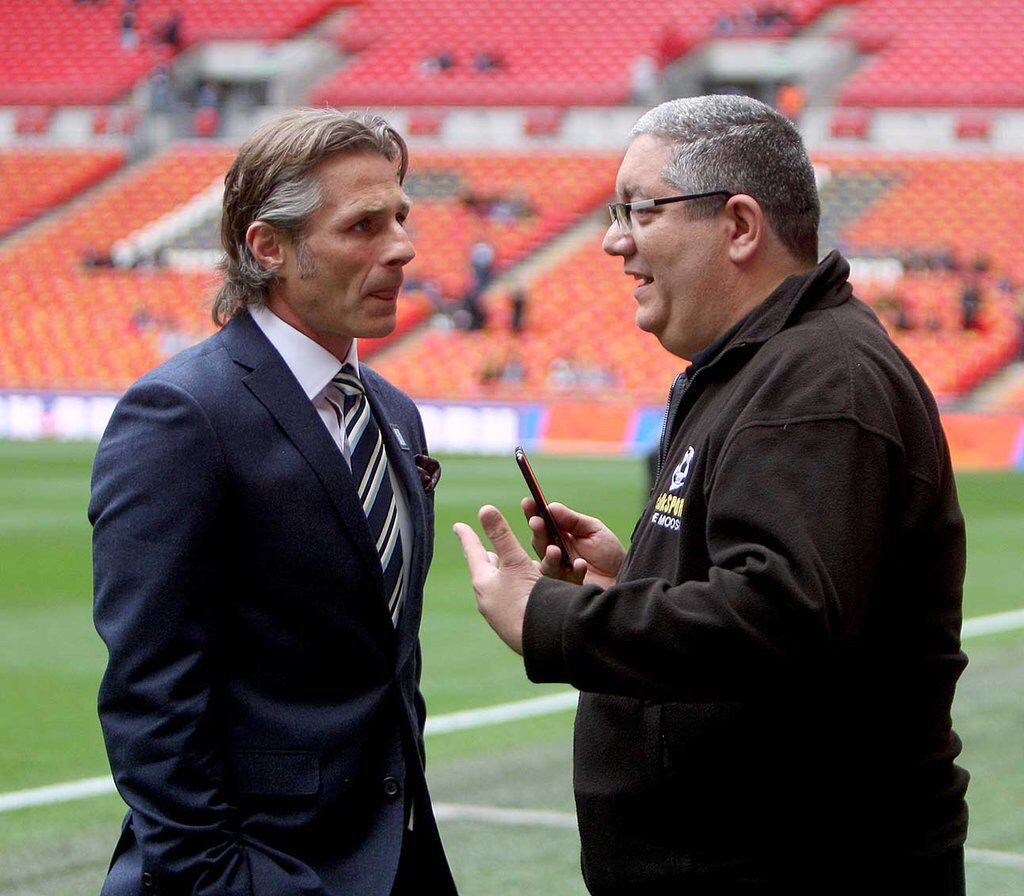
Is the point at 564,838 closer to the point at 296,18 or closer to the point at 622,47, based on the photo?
the point at 622,47

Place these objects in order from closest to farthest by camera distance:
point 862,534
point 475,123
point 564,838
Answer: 1. point 862,534
2. point 564,838
3. point 475,123

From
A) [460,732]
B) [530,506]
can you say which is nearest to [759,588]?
[530,506]

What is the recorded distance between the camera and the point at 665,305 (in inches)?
107

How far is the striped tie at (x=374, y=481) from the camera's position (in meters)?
2.97

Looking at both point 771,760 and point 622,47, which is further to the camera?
point 622,47

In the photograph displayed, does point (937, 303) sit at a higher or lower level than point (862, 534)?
lower

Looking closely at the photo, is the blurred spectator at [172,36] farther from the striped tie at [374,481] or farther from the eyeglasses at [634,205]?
the eyeglasses at [634,205]

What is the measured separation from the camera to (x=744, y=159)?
104 inches

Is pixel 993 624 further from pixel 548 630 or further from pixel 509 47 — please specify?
pixel 509 47

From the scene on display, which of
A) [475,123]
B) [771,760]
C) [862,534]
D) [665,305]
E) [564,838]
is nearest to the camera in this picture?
[862,534]

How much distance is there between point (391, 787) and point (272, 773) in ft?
0.75

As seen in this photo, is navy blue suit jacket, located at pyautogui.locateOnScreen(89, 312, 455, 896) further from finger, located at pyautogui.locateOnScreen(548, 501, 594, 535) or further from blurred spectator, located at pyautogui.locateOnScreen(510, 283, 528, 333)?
blurred spectator, located at pyautogui.locateOnScreen(510, 283, 528, 333)

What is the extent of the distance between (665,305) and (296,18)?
117ft

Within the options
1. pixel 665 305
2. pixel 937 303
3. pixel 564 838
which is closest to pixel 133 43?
pixel 937 303
